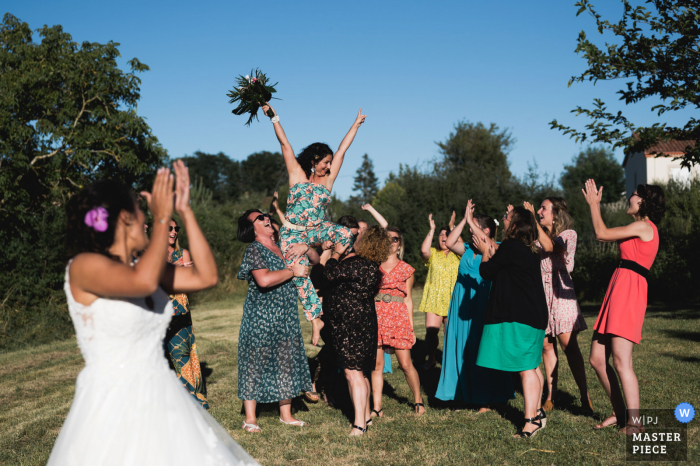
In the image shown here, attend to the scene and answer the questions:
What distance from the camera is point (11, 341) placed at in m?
11.3

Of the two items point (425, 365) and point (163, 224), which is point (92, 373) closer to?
point (163, 224)

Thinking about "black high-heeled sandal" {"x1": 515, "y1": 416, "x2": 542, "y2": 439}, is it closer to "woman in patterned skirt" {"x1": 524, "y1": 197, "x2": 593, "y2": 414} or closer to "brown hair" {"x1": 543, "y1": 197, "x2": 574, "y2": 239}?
"woman in patterned skirt" {"x1": 524, "y1": 197, "x2": 593, "y2": 414}

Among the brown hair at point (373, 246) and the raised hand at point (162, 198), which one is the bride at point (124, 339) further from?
the brown hair at point (373, 246)

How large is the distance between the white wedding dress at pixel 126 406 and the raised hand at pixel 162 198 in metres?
0.47

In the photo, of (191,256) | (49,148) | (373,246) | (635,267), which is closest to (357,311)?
(373,246)

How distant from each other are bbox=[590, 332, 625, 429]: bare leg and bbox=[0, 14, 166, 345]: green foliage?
11.6 metres

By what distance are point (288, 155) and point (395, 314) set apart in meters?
2.20

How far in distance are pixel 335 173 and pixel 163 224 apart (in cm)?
397

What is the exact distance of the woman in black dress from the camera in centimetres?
527

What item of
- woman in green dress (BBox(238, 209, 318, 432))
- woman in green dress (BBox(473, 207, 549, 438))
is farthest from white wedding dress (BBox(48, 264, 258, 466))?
woman in green dress (BBox(473, 207, 549, 438))

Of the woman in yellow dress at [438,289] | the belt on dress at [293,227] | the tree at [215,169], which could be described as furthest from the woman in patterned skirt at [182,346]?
the tree at [215,169]

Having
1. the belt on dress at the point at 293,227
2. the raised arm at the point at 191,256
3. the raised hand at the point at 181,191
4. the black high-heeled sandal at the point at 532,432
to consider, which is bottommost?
the black high-heeled sandal at the point at 532,432

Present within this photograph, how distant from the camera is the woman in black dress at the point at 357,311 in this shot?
527cm

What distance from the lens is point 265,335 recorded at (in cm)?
548
